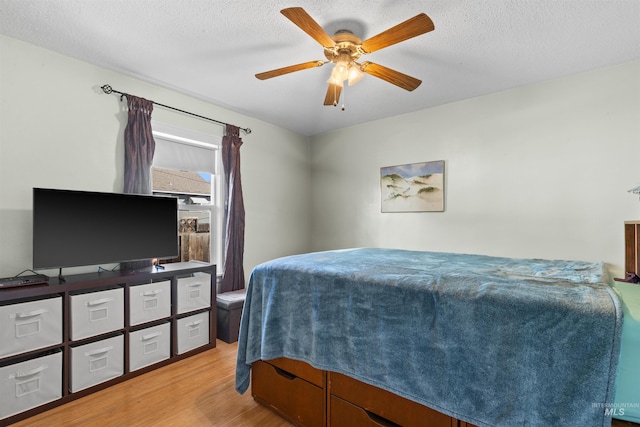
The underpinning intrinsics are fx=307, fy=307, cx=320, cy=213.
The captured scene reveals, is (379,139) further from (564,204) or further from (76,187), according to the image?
(76,187)

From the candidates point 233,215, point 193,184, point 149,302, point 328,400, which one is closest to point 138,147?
point 193,184

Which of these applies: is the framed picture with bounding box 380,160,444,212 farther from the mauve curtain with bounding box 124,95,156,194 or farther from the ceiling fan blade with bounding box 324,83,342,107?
the mauve curtain with bounding box 124,95,156,194

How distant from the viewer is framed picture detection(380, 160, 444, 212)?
3.62 m

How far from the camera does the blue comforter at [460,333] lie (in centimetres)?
98

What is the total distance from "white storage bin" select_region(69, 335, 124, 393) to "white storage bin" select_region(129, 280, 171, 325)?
0.62ft

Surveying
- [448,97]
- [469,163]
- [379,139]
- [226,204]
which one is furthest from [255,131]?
[469,163]

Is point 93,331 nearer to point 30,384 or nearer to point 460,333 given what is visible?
point 30,384

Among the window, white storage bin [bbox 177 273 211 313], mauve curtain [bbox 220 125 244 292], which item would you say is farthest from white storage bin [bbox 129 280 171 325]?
mauve curtain [bbox 220 125 244 292]

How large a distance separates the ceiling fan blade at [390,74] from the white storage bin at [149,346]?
8.61 feet

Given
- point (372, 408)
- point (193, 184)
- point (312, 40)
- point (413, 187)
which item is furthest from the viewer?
point (413, 187)

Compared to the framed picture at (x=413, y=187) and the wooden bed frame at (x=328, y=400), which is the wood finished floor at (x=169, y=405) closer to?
the wooden bed frame at (x=328, y=400)

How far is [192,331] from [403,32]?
288 centimetres

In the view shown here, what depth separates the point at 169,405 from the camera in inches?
79.6

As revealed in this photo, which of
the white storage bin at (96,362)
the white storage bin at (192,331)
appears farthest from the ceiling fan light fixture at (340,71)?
the white storage bin at (96,362)
